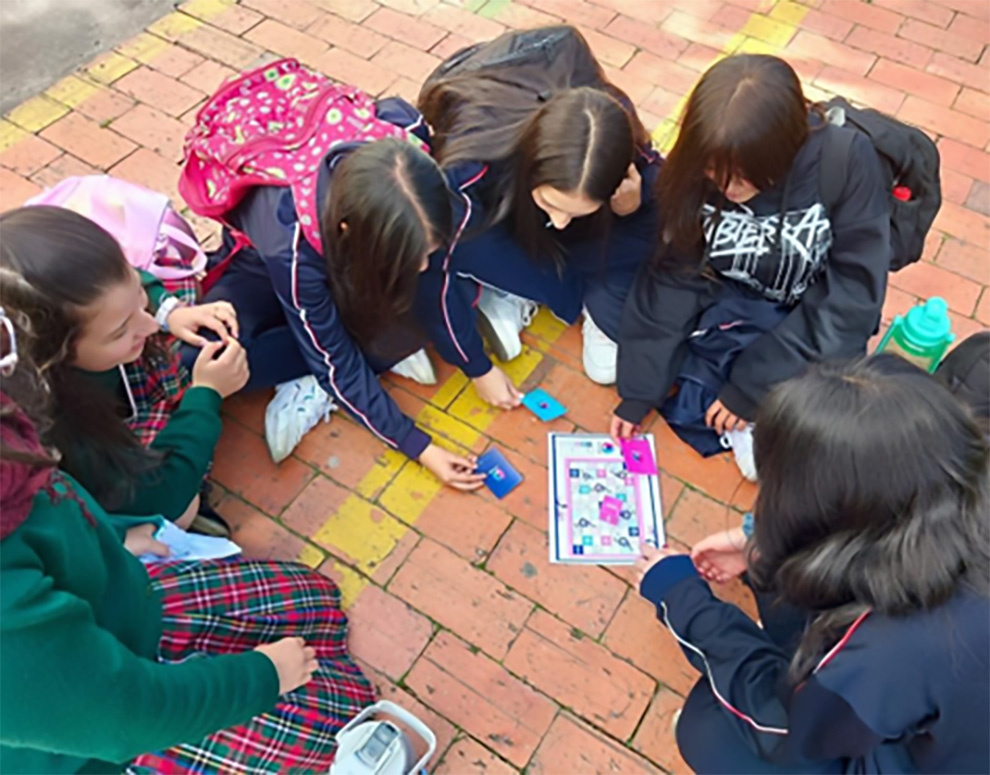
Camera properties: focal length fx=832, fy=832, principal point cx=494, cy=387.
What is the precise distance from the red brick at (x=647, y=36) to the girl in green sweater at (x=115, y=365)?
2.44 meters

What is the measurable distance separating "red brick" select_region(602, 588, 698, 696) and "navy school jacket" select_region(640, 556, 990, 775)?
0.46 meters

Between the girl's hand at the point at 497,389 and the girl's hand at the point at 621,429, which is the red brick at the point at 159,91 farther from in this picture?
the girl's hand at the point at 621,429

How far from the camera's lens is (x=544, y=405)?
105 inches

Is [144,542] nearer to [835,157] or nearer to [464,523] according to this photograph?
[464,523]

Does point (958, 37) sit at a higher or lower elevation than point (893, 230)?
lower

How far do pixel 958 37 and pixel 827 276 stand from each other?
2.31 m

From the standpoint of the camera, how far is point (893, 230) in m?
2.31

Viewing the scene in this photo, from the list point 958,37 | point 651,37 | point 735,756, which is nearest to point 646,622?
point 735,756

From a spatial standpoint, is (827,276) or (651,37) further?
(651,37)

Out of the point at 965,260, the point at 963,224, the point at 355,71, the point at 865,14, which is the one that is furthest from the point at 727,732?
the point at 865,14

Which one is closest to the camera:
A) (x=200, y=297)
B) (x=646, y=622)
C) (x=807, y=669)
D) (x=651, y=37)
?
(x=807, y=669)

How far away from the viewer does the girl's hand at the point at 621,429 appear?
2.55m

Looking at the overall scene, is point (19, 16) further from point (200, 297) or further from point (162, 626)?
point (162, 626)

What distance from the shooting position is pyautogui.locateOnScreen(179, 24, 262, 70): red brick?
3.65 meters
